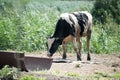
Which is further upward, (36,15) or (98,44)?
(36,15)

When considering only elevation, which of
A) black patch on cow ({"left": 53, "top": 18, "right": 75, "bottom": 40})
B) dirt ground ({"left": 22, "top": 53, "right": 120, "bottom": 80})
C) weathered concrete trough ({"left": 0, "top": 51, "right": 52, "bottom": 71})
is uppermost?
black patch on cow ({"left": 53, "top": 18, "right": 75, "bottom": 40})

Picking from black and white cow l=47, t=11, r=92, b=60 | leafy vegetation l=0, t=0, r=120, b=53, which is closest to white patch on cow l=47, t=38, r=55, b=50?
black and white cow l=47, t=11, r=92, b=60

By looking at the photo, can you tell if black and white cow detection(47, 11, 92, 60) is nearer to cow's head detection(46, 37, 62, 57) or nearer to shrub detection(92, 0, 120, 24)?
cow's head detection(46, 37, 62, 57)

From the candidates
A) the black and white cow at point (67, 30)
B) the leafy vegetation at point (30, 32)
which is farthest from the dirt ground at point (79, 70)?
the leafy vegetation at point (30, 32)

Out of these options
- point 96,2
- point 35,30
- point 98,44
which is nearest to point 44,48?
point 35,30

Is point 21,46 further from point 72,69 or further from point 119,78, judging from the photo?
point 119,78

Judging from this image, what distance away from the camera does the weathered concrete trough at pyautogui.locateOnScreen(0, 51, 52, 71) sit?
1290cm

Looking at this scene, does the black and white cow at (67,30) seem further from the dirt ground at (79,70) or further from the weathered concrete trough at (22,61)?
the weathered concrete trough at (22,61)

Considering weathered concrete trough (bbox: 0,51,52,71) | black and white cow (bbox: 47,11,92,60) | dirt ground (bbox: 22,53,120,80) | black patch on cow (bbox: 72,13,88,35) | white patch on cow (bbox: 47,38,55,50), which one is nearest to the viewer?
weathered concrete trough (bbox: 0,51,52,71)

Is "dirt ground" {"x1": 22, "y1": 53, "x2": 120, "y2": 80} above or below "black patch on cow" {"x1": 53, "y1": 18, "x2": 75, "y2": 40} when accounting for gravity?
below

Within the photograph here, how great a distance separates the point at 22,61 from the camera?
12930mm

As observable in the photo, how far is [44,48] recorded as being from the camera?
21609 millimetres

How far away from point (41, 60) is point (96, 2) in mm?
19888

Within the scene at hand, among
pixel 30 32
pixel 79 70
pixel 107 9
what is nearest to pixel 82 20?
pixel 30 32
